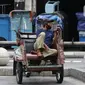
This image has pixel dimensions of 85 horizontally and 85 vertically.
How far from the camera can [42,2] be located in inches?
917

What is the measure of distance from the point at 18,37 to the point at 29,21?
7.35 metres

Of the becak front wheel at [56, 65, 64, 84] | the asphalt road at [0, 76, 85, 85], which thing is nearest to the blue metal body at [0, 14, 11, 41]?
the asphalt road at [0, 76, 85, 85]

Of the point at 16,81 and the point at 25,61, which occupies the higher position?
the point at 25,61

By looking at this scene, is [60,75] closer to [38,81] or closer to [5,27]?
[38,81]

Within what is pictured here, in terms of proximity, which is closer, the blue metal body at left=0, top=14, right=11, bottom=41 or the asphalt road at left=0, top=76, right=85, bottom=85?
the asphalt road at left=0, top=76, right=85, bottom=85

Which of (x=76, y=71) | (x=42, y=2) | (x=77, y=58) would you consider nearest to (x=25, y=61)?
(x=76, y=71)

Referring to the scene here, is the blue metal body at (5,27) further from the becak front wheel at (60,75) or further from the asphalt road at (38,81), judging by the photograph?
the becak front wheel at (60,75)

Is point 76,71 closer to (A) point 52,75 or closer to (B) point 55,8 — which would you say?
(A) point 52,75

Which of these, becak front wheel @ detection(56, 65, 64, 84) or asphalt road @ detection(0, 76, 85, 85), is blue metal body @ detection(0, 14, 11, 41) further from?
becak front wheel @ detection(56, 65, 64, 84)

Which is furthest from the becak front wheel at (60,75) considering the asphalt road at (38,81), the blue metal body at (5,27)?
the blue metal body at (5,27)

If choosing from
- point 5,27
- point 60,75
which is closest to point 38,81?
point 60,75

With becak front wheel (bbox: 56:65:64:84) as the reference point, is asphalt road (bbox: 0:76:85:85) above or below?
below

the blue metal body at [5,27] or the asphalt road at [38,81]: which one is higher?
the blue metal body at [5,27]

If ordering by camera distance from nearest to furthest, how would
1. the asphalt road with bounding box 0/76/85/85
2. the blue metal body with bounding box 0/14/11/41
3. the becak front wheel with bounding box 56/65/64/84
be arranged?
the becak front wheel with bounding box 56/65/64/84 < the asphalt road with bounding box 0/76/85/85 < the blue metal body with bounding box 0/14/11/41
